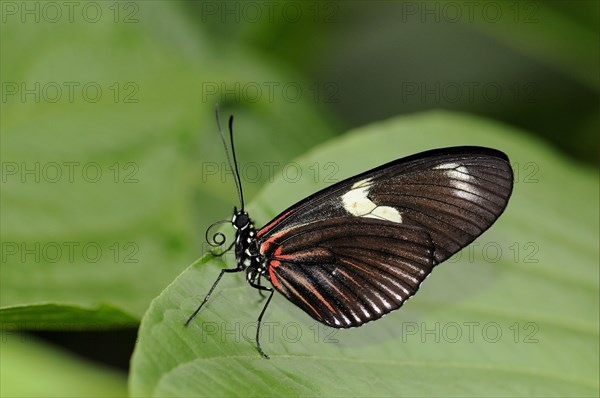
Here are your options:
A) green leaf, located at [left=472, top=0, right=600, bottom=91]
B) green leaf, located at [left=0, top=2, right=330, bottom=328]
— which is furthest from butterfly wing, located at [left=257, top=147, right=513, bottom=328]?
green leaf, located at [left=472, top=0, right=600, bottom=91]

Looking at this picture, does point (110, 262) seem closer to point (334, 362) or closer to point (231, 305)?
point (231, 305)

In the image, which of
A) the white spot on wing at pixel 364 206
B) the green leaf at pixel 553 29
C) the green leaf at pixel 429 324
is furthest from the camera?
the green leaf at pixel 553 29

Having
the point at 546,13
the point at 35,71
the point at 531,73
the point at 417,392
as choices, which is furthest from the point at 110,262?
the point at 531,73

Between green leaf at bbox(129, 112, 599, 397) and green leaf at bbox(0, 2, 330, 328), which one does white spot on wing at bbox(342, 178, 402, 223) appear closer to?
green leaf at bbox(129, 112, 599, 397)

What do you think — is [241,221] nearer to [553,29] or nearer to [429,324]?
[429,324]

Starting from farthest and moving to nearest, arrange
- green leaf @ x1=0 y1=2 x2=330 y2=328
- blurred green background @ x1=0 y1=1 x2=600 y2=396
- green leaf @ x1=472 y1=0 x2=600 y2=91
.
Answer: green leaf @ x1=472 y1=0 x2=600 y2=91, green leaf @ x1=0 y1=2 x2=330 y2=328, blurred green background @ x1=0 y1=1 x2=600 y2=396

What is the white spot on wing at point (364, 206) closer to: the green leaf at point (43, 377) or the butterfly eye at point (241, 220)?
the butterfly eye at point (241, 220)

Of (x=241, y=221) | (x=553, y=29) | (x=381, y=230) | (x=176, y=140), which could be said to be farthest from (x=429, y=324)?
(x=553, y=29)

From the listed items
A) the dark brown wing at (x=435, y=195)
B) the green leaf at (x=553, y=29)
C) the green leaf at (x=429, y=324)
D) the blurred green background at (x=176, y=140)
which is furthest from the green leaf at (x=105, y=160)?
the green leaf at (x=553, y=29)
